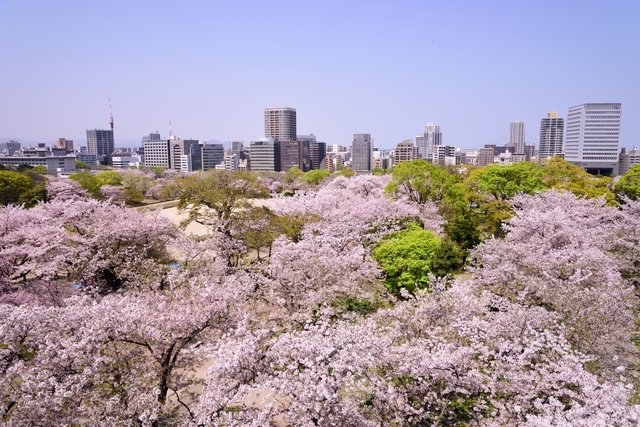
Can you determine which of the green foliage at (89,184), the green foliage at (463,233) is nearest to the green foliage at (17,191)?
the green foliage at (89,184)

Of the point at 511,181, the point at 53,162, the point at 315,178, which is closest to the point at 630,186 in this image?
the point at 511,181

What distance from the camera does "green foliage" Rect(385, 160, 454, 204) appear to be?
2614 cm

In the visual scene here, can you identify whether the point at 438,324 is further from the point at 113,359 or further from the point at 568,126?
the point at 568,126

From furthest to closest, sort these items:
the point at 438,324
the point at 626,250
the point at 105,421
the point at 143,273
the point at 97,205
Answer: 1. the point at 97,205
2. the point at 626,250
3. the point at 143,273
4. the point at 438,324
5. the point at 105,421

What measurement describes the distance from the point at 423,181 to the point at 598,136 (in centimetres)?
11146

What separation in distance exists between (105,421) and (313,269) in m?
7.16

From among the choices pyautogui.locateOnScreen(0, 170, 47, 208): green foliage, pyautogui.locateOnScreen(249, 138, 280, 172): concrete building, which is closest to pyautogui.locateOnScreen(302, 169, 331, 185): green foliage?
pyautogui.locateOnScreen(0, 170, 47, 208): green foliage

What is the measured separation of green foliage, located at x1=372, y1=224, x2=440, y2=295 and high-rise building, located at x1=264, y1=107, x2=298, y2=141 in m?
155

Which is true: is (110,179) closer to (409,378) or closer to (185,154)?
(409,378)

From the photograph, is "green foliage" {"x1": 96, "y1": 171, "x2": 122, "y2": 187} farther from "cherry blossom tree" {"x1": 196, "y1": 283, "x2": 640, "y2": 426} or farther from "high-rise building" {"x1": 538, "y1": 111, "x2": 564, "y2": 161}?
"high-rise building" {"x1": 538, "y1": 111, "x2": 564, "y2": 161}

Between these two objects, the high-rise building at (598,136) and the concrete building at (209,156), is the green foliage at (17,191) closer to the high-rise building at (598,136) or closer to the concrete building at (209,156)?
the concrete building at (209,156)

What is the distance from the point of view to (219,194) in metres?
21.0

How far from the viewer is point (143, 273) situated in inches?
619

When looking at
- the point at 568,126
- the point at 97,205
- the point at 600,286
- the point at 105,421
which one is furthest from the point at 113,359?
the point at 568,126
